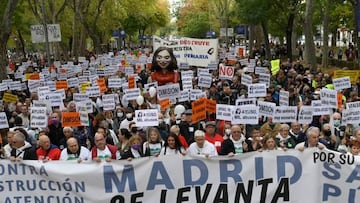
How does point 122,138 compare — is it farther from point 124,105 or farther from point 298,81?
point 298,81

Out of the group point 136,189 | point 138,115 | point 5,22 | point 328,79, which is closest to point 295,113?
point 138,115

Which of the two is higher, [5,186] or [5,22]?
[5,22]

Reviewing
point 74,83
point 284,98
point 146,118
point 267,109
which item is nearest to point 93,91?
point 74,83

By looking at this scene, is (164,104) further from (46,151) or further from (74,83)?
A: (74,83)

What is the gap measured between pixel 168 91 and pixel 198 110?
1955 millimetres

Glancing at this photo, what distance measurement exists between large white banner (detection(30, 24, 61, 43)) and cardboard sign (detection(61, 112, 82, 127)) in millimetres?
17166

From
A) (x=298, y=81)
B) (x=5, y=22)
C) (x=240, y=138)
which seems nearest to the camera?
(x=240, y=138)

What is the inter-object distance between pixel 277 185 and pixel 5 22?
12.8m

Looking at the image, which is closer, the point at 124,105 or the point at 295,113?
the point at 295,113

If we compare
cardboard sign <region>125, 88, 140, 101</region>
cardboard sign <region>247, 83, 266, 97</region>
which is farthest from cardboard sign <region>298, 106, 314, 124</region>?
cardboard sign <region>125, 88, 140, 101</region>

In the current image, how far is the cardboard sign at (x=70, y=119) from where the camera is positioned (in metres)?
10.5

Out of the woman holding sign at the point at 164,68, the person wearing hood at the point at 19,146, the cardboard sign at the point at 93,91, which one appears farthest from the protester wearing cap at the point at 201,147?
the woman holding sign at the point at 164,68

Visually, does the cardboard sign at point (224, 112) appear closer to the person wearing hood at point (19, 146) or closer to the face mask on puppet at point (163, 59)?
the person wearing hood at point (19, 146)

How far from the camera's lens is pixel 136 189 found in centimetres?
693
